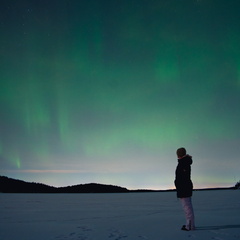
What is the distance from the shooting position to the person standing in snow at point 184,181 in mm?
7191

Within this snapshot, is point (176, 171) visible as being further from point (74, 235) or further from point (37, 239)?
point (37, 239)

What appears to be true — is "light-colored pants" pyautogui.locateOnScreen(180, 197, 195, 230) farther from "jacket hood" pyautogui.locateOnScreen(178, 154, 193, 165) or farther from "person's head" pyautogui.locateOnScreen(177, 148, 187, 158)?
"person's head" pyautogui.locateOnScreen(177, 148, 187, 158)

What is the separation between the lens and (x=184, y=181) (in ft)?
23.9

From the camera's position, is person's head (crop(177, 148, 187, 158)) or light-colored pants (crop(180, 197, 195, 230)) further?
person's head (crop(177, 148, 187, 158))

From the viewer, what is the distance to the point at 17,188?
196250mm

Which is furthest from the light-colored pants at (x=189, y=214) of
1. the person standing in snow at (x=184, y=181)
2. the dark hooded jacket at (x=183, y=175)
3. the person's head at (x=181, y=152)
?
the person's head at (x=181, y=152)

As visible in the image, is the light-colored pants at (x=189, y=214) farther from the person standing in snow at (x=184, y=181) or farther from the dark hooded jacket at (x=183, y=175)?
the dark hooded jacket at (x=183, y=175)

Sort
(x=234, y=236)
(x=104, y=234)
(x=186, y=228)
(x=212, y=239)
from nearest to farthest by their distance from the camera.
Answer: (x=212, y=239) → (x=234, y=236) → (x=104, y=234) → (x=186, y=228)

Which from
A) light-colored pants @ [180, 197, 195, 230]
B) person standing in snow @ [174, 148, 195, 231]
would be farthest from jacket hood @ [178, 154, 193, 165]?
light-colored pants @ [180, 197, 195, 230]

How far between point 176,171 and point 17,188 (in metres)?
212

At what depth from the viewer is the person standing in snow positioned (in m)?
7.19

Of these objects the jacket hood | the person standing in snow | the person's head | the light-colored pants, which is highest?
the person's head

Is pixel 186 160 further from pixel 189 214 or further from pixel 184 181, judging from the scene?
pixel 189 214

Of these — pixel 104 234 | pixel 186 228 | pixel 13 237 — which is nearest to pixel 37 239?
pixel 13 237
